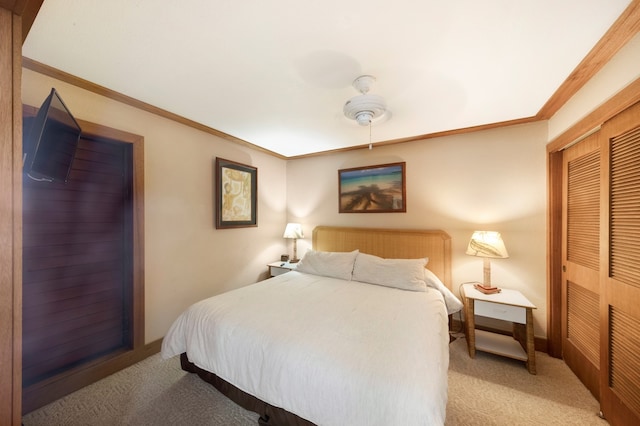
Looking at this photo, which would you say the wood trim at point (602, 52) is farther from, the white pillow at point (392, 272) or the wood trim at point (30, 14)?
the wood trim at point (30, 14)

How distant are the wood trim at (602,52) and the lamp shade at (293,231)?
10.5 ft

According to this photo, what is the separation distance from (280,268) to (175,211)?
1.63 metres

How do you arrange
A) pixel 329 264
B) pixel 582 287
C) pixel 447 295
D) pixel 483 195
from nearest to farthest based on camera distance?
pixel 582 287 < pixel 447 295 < pixel 483 195 < pixel 329 264

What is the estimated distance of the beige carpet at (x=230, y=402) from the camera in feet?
5.35

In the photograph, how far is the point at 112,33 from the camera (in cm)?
142

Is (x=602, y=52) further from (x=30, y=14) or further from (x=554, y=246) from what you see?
(x=30, y=14)

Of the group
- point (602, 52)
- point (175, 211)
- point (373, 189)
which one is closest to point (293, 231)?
point (373, 189)

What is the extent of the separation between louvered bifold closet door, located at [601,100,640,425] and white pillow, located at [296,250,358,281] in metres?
2.02

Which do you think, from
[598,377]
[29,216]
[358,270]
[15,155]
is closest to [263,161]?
[358,270]

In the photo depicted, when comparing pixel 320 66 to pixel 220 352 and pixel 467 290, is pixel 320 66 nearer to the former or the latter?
pixel 220 352

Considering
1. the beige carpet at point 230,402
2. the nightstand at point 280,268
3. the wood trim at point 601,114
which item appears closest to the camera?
the wood trim at point 601,114

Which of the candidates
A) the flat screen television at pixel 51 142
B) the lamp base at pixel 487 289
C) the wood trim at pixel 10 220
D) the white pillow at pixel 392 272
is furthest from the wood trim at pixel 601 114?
the flat screen television at pixel 51 142

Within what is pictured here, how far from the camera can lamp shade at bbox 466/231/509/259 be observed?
7.81ft

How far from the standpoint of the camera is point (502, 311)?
226 cm
